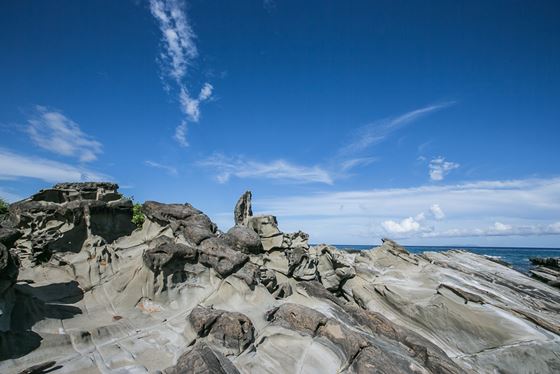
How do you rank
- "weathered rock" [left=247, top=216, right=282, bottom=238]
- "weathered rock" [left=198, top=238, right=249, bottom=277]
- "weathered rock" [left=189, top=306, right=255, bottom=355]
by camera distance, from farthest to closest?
"weathered rock" [left=247, top=216, right=282, bottom=238] < "weathered rock" [left=198, top=238, right=249, bottom=277] < "weathered rock" [left=189, top=306, right=255, bottom=355]

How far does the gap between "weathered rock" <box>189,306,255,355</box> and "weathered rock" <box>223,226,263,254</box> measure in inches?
242

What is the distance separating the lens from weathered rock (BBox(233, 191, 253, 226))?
2191cm

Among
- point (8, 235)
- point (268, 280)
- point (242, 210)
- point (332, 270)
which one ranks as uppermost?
point (242, 210)

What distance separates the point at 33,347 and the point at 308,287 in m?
10.4

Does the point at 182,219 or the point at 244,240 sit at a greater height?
the point at 182,219

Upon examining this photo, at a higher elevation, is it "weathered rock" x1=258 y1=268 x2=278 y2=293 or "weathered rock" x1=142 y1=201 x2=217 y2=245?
"weathered rock" x1=142 y1=201 x2=217 y2=245

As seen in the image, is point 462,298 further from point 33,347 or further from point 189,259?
point 33,347

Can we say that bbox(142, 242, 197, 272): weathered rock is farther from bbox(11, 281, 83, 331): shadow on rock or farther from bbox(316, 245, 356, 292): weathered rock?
bbox(316, 245, 356, 292): weathered rock

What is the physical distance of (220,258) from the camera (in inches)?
538

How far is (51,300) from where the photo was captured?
1180 cm

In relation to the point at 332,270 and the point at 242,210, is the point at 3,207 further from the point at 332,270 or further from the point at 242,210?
the point at 332,270

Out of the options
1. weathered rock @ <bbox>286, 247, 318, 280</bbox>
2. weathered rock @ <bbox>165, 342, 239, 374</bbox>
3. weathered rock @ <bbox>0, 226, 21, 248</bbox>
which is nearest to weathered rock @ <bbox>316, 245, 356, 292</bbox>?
weathered rock @ <bbox>286, 247, 318, 280</bbox>

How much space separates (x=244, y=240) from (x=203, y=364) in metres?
9.14

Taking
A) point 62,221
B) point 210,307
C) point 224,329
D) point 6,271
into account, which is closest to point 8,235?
point 6,271
